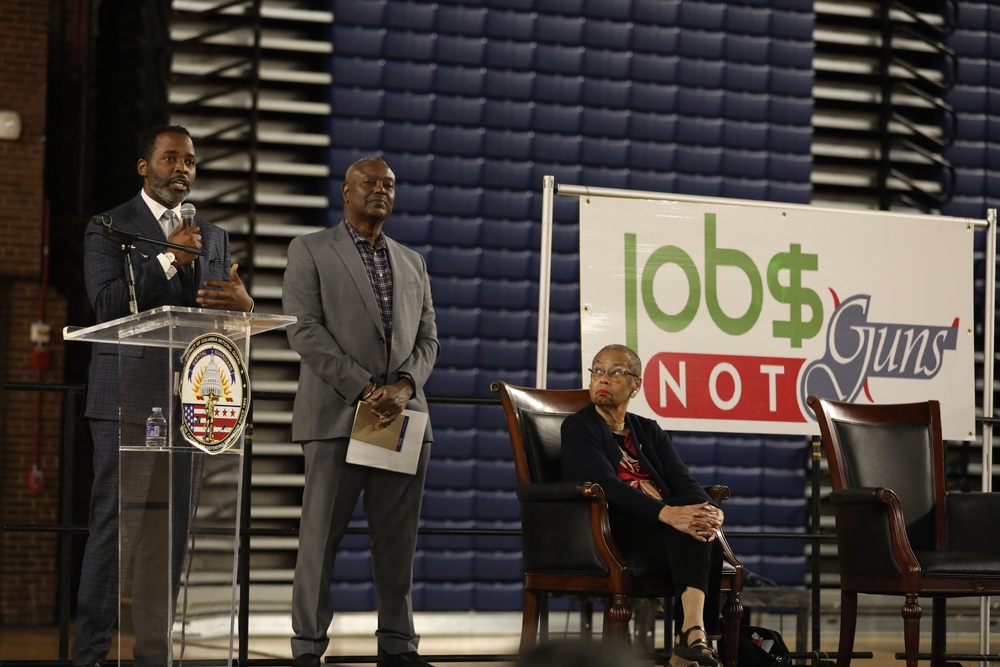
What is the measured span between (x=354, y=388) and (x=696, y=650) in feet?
4.19

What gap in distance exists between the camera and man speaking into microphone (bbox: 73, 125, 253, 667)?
2857 mm

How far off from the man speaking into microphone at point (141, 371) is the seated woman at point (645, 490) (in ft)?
4.13

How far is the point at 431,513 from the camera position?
6.55 meters

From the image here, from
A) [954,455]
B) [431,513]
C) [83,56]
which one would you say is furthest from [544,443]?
[83,56]

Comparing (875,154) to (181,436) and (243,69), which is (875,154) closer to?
(243,69)

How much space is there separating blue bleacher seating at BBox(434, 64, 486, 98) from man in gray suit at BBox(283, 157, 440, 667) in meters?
2.86

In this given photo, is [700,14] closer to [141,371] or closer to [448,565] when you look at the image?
[448,565]

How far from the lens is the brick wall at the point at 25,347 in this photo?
8.45 meters

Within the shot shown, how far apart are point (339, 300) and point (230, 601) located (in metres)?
1.26

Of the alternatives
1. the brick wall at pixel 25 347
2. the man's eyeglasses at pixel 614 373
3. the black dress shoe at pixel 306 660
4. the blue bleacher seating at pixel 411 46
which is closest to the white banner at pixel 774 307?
the man's eyeglasses at pixel 614 373

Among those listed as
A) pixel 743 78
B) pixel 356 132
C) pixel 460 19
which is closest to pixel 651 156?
pixel 743 78

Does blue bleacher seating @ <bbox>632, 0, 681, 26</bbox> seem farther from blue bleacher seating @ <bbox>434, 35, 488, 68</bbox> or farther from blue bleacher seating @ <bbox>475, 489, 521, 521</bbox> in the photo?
blue bleacher seating @ <bbox>475, 489, 521, 521</bbox>

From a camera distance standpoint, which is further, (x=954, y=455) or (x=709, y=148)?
(x=954, y=455)

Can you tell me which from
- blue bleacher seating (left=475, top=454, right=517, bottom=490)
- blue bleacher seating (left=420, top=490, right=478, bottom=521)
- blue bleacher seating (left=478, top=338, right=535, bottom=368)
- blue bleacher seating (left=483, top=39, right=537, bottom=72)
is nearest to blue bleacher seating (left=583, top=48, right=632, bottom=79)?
blue bleacher seating (left=483, top=39, right=537, bottom=72)
